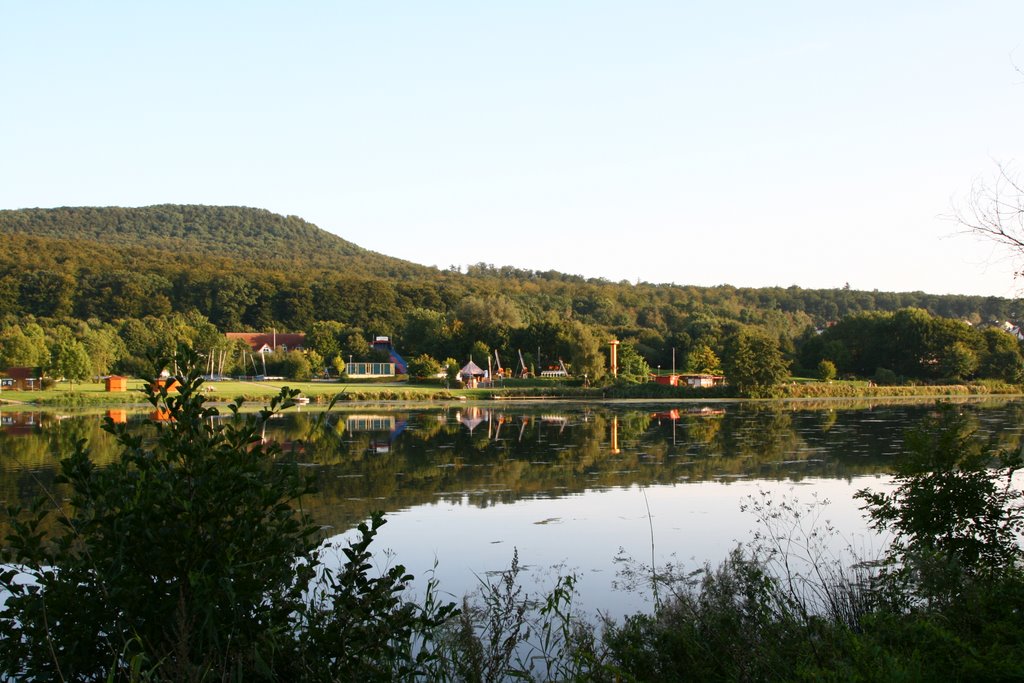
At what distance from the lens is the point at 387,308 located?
91.2 meters

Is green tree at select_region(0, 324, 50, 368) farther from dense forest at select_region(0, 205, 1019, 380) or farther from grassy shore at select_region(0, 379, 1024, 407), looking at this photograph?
grassy shore at select_region(0, 379, 1024, 407)

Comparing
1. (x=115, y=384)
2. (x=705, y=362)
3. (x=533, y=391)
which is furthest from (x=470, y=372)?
(x=115, y=384)

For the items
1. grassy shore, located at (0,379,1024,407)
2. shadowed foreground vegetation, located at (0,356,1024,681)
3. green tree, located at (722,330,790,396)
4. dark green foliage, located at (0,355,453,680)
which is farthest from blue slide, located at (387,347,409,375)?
dark green foliage, located at (0,355,453,680)

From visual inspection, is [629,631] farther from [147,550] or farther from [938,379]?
[938,379]

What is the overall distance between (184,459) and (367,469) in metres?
13.7

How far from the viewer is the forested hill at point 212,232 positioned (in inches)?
5374

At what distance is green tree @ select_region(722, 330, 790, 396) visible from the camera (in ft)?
174

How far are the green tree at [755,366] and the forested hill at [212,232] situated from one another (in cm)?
8110

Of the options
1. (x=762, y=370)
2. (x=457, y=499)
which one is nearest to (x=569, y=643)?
(x=457, y=499)

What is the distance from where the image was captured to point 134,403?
42312mm

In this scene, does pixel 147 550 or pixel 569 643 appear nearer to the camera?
pixel 147 550

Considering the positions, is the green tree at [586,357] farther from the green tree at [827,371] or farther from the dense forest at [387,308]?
the green tree at [827,371]

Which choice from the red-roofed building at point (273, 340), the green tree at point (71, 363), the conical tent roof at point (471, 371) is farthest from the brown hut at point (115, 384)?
the red-roofed building at point (273, 340)

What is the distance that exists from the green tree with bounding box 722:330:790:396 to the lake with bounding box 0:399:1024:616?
1912 centimetres
